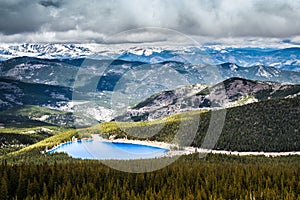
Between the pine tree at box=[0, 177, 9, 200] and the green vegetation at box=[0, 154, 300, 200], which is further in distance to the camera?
the green vegetation at box=[0, 154, 300, 200]

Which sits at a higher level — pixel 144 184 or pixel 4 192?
pixel 4 192

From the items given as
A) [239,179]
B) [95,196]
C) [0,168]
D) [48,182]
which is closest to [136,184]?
[95,196]

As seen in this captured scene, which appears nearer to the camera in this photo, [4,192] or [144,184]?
[4,192]

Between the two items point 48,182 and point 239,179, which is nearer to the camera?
point 48,182

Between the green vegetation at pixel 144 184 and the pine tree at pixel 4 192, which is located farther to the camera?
the green vegetation at pixel 144 184

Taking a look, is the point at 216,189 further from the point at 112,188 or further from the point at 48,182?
the point at 48,182

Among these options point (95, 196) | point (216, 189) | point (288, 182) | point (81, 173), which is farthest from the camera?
point (81, 173)

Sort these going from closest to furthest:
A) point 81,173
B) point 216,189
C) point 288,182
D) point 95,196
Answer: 1. point 95,196
2. point 216,189
3. point 288,182
4. point 81,173
